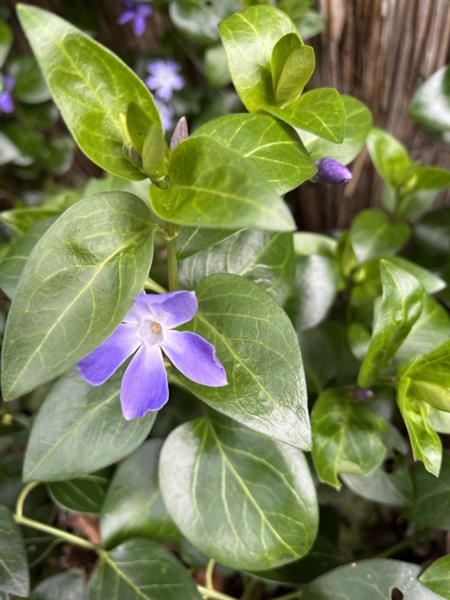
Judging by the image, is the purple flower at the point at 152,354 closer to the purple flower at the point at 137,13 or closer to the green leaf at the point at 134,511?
the green leaf at the point at 134,511

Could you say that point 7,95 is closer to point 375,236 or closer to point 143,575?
point 375,236

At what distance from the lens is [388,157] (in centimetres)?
98

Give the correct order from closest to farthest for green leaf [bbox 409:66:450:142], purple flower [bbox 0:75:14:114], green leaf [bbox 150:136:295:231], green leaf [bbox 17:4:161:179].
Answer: green leaf [bbox 150:136:295:231] → green leaf [bbox 17:4:161:179] → green leaf [bbox 409:66:450:142] → purple flower [bbox 0:75:14:114]

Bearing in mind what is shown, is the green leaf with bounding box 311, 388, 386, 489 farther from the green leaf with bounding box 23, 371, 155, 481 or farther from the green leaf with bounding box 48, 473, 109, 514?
the green leaf with bounding box 48, 473, 109, 514

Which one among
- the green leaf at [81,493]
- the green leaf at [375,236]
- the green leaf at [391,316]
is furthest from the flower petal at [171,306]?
the green leaf at [375,236]

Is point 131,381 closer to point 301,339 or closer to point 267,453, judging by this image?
point 267,453

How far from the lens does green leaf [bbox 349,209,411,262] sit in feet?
3.26

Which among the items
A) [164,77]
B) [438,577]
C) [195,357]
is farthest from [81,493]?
[164,77]

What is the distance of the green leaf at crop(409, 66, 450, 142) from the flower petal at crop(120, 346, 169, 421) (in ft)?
1.89

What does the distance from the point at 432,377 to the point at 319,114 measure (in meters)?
0.31

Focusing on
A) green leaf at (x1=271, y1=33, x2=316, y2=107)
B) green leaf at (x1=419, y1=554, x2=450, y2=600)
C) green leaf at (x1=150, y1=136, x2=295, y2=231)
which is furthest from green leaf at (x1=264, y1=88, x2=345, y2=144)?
green leaf at (x1=419, y1=554, x2=450, y2=600)

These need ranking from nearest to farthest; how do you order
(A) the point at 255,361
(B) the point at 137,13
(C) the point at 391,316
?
(A) the point at 255,361
(C) the point at 391,316
(B) the point at 137,13

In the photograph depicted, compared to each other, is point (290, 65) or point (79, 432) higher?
point (290, 65)

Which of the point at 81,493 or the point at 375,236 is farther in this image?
the point at 375,236
